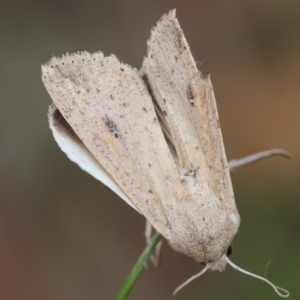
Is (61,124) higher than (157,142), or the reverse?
(61,124)

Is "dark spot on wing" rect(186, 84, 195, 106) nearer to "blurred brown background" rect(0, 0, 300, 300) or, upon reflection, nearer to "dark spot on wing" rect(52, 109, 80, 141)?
"dark spot on wing" rect(52, 109, 80, 141)

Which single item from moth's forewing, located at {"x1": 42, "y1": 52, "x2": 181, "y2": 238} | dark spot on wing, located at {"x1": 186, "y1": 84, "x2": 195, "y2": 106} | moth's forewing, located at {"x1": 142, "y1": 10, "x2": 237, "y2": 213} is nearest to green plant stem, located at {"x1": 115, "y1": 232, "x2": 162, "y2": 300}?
moth's forewing, located at {"x1": 42, "y1": 52, "x2": 181, "y2": 238}

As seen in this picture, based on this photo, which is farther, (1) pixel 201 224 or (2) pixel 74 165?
(2) pixel 74 165

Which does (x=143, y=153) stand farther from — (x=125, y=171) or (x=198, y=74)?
(x=198, y=74)

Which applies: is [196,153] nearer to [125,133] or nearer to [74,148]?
[125,133]

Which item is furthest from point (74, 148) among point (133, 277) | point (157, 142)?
point (133, 277)

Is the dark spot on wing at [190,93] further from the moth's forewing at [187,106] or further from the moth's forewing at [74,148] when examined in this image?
the moth's forewing at [74,148]

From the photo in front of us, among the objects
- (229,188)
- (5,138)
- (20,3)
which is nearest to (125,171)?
(229,188)
